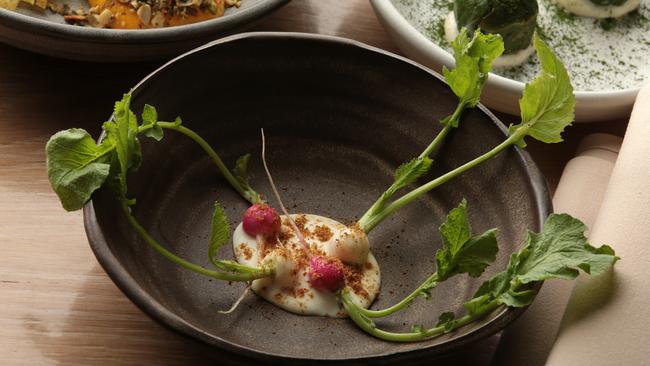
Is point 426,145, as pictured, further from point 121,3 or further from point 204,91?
point 121,3

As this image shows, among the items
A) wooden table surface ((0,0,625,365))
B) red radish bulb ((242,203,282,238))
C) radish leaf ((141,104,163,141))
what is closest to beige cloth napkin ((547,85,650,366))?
wooden table surface ((0,0,625,365))

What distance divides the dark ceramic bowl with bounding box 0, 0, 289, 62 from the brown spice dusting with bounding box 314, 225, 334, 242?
12.3 inches

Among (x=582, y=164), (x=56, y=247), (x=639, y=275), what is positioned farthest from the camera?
(x=582, y=164)

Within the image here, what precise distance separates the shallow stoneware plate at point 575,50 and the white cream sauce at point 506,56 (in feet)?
0.03

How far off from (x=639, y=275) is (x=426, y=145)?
0.34m

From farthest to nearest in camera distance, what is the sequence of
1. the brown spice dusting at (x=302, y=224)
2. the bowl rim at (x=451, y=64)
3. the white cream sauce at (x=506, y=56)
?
the white cream sauce at (x=506, y=56) → the bowl rim at (x=451, y=64) → the brown spice dusting at (x=302, y=224)

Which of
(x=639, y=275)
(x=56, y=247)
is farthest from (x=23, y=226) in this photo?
(x=639, y=275)

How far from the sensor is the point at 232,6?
54.5 inches

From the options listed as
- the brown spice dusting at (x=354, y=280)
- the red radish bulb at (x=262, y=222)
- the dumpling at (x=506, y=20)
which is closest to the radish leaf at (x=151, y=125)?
the red radish bulb at (x=262, y=222)

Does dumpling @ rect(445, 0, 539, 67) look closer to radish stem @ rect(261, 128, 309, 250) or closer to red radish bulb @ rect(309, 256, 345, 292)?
radish stem @ rect(261, 128, 309, 250)

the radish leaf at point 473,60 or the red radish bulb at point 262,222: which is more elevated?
the radish leaf at point 473,60

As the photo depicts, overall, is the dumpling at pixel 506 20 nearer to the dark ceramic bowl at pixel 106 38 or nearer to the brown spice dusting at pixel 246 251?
the dark ceramic bowl at pixel 106 38

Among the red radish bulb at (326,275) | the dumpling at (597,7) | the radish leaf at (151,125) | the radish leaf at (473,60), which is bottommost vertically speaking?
the red radish bulb at (326,275)

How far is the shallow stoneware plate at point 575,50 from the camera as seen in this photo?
1271mm
